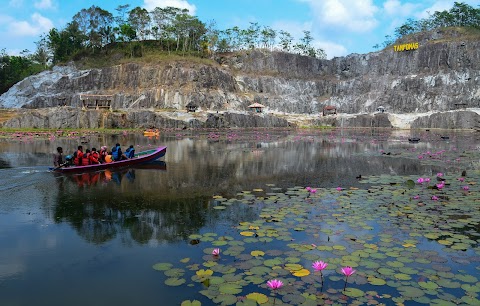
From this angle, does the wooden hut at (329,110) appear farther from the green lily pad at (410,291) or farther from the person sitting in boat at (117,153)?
the green lily pad at (410,291)

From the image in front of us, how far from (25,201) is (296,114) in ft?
232

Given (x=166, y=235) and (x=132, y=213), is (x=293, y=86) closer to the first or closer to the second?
(x=132, y=213)

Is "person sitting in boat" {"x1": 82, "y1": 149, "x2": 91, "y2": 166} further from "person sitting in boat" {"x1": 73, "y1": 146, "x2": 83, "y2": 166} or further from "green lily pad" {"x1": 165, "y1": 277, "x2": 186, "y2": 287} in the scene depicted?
"green lily pad" {"x1": 165, "y1": 277, "x2": 186, "y2": 287}

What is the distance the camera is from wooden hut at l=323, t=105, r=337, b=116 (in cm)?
7681

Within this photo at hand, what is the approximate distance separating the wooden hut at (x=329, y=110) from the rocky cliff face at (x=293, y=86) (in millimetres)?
4122

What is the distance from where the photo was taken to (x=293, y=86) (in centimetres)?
8794

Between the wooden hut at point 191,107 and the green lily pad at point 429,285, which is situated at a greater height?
the wooden hut at point 191,107

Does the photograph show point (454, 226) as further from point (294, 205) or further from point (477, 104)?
point (477, 104)

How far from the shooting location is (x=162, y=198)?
11633 millimetres

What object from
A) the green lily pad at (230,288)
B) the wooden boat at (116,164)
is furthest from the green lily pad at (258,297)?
the wooden boat at (116,164)

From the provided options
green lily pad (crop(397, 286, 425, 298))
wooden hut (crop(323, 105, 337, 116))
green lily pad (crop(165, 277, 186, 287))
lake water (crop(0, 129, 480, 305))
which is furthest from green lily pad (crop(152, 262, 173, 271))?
wooden hut (crop(323, 105, 337, 116))

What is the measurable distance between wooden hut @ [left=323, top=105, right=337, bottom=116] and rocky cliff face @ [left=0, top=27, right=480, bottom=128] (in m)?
4.12

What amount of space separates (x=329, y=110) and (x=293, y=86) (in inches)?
546

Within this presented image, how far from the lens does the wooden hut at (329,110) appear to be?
252 ft
